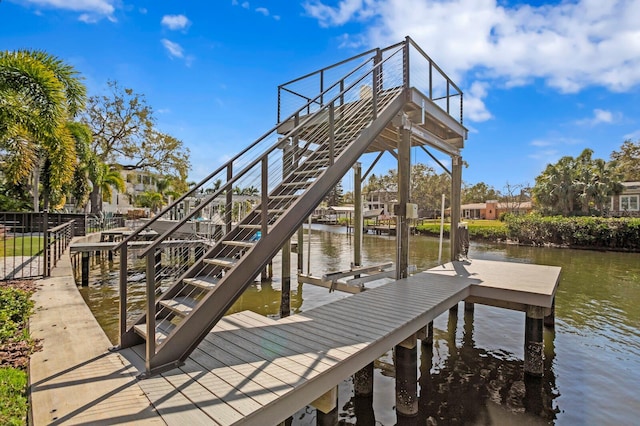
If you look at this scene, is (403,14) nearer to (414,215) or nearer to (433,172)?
(414,215)

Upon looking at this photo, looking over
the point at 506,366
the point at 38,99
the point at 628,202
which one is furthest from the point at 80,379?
the point at 628,202

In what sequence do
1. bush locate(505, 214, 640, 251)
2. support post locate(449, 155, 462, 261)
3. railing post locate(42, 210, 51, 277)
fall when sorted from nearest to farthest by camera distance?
1. railing post locate(42, 210, 51, 277)
2. support post locate(449, 155, 462, 261)
3. bush locate(505, 214, 640, 251)

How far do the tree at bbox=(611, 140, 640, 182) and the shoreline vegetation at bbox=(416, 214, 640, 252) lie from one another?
21.5 metres

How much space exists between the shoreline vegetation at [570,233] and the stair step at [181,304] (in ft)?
92.8

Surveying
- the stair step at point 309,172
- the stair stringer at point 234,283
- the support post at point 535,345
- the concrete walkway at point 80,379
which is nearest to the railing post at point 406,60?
the stair stringer at point 234,283

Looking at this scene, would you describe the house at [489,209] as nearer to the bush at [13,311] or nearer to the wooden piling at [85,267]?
the wooden piling at [85,267]

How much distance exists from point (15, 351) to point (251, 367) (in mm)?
2703

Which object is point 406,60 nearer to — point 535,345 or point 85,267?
point 535,345

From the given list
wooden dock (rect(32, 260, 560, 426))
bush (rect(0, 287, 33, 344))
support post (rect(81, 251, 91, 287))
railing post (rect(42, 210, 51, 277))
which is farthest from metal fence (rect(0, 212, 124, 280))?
wooden dock (rect(32, 260, 560, 426))

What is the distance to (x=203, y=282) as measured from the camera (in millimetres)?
3984

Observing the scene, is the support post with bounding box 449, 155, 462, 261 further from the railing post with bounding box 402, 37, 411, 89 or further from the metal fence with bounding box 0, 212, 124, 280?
the metal fence with bounding box 0, 212, 124, 280

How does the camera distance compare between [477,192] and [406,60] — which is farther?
[477,192]

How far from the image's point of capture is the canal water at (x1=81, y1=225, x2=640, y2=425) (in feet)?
15.2

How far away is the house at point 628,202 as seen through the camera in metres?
34.2
